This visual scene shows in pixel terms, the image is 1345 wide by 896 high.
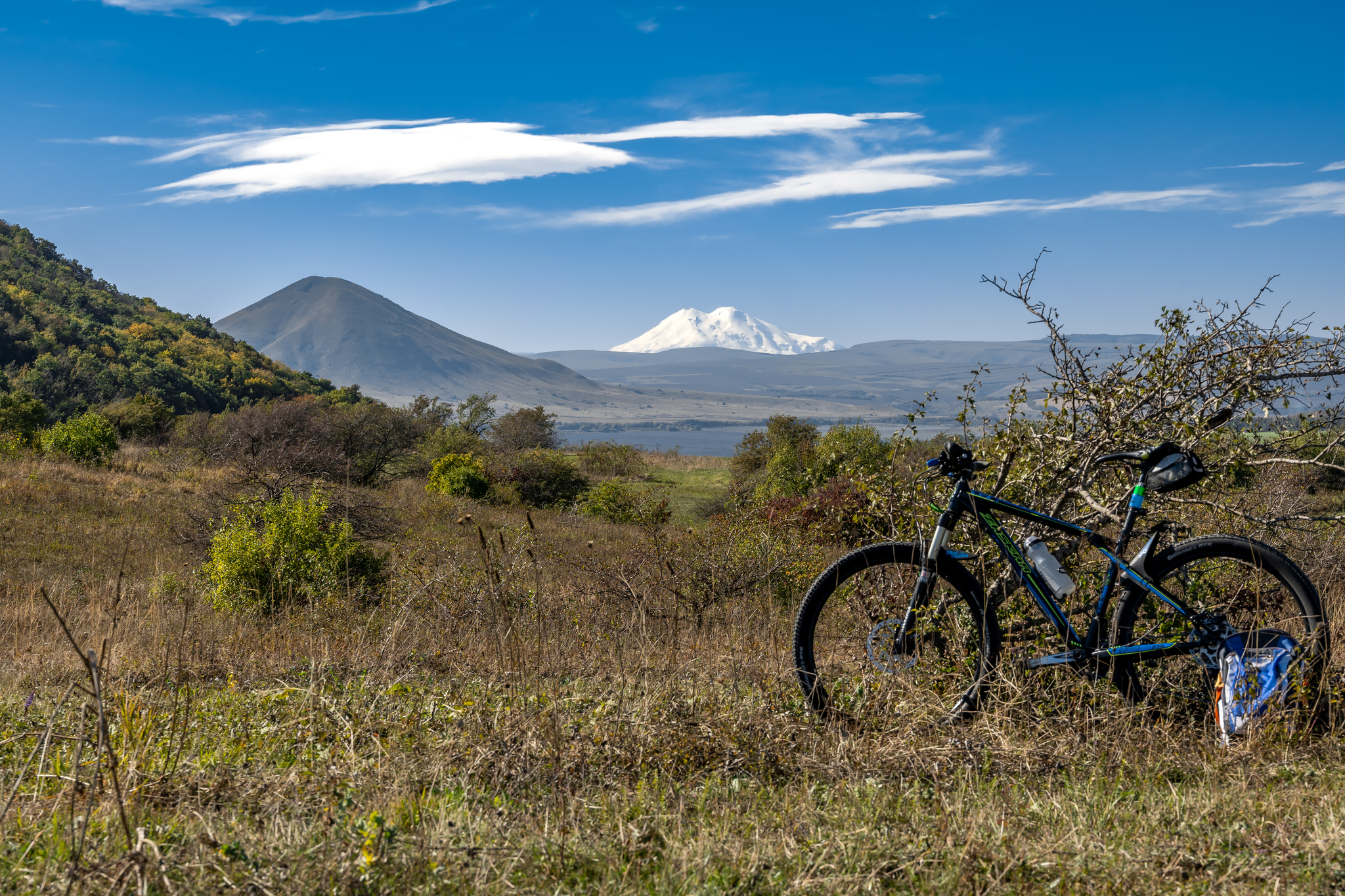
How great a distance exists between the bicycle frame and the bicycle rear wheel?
7 cm

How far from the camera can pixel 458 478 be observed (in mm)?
29141

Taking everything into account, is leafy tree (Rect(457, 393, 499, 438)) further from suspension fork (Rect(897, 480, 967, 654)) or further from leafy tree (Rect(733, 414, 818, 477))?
suspension fork (Rect(897, 480, 967, 654))

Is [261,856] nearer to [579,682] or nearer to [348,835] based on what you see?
[348,835]

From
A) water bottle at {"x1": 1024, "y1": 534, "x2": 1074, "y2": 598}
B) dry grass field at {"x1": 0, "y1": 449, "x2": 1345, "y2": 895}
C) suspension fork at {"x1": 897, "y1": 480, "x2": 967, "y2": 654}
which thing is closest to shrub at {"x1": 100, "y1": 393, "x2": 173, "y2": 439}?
dry grass field at {"x1": 0, "y1": 449, "x2": 1345, "y2": 895}

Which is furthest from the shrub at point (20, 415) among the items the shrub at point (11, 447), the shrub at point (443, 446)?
the shrub at point (443, 446)

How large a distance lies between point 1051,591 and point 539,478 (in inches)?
1183

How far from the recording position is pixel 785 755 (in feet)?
10.5

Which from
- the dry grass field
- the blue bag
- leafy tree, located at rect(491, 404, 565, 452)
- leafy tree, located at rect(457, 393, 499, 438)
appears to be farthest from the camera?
leafy tree, located at rect(457, 393, 499, 438)

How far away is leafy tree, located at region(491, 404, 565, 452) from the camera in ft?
151

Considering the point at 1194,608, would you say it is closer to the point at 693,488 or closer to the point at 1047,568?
the point at 1047,568

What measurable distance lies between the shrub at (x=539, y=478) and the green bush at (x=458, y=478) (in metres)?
0.77

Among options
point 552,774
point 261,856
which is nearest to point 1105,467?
point 552,774

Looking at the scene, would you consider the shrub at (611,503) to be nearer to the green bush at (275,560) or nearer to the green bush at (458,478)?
the green bush at (458,478)

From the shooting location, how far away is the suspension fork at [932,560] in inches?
140
